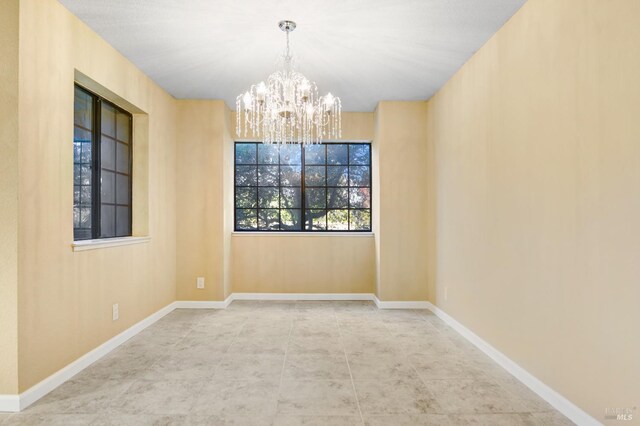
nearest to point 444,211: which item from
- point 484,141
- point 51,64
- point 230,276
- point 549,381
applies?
point 484,141

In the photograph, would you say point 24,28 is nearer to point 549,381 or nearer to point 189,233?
point 189,233

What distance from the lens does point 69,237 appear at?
271 cm

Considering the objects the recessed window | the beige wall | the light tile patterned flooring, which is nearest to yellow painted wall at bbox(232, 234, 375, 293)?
the light tile patterned flooring

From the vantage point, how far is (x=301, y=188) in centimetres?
540

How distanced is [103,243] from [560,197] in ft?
10.9

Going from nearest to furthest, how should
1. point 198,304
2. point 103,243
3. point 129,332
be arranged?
point 103,243 < point 129,332 < point 198,304

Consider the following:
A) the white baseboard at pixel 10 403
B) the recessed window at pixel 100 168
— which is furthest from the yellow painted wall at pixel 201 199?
the white baseboard at pixel 10 403

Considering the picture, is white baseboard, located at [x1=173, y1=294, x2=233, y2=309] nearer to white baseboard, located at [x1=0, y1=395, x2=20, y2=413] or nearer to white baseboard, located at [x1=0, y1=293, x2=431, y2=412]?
white baseboard, located at [x1=0, y1=293, x2=431, y2=412]

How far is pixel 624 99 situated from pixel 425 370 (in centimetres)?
207

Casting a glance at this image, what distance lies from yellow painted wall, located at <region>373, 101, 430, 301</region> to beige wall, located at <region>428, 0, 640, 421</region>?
4.15ft

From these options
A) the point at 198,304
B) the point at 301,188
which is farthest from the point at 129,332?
the point at 301,188

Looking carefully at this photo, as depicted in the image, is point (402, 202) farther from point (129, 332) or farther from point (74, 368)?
point (74, 368)

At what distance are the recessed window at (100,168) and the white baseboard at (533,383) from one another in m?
3.44

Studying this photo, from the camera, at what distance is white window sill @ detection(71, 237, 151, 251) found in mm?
2793
